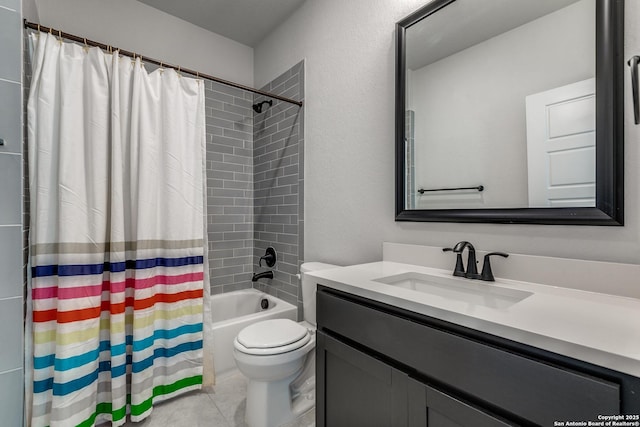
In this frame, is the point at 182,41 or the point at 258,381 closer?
the point at 258,381

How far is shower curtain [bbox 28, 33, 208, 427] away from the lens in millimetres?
1368

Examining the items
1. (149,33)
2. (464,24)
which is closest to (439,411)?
(464,24)

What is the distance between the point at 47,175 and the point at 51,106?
1.08ft

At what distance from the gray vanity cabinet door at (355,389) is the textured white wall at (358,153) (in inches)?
26.2

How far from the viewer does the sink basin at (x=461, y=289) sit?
1010 mm

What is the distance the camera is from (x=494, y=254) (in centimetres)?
114

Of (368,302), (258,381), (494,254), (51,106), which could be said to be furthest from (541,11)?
(51,106)

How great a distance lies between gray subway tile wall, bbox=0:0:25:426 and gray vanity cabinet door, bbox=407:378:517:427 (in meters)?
1.63

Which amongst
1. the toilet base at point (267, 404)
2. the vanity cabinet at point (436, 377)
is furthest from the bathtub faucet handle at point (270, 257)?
the vanity cabinet at point (436, 377)

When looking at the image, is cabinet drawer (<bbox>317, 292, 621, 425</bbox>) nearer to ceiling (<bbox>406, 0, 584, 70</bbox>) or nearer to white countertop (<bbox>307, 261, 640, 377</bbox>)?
white countertop (<bbox>307, 261, 640, 377</bbox>)

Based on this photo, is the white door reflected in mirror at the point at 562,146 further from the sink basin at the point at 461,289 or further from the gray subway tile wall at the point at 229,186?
the gray subway tile wall at the point at 229,186

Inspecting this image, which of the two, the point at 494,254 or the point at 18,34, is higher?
the point at 18,34

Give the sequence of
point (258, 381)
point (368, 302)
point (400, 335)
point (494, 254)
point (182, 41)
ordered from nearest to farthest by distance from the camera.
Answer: point (400, 335) < point (368, 302) < point (494, 254) < point (258, 381) < point (182, 41)

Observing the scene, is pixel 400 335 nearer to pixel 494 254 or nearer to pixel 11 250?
pixel 494 254
